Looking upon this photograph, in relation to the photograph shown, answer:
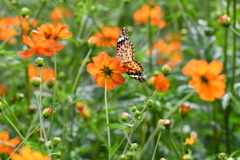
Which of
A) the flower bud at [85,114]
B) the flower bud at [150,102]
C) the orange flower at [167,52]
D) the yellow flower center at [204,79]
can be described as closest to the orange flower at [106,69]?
the flower bud at [150,102]

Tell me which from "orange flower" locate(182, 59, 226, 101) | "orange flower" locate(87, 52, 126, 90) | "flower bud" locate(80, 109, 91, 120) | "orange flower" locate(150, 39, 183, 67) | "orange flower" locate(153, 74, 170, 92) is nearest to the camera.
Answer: "orange flower" locate(182, 59, 226, 101)

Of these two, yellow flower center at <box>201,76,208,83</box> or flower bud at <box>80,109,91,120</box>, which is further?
flower bud at <box>80,109,91,120</box>

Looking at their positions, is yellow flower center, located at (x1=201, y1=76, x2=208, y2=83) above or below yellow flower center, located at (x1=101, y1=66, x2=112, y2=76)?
below

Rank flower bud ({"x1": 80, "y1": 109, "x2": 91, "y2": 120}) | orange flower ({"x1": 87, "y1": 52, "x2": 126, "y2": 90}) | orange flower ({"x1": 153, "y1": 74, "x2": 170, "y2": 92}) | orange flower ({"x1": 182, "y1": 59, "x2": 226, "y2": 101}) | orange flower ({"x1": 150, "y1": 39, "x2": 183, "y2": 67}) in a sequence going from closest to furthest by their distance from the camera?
1. orange flower ({"x1": 182, "y1": 59, "x2": 226, "y2": 101})
2. orange flower ({"x1": 87, "y1": 52, "x2": 126, "y2": 90})
3. orange flower ({"x1": 153, "y1": 74, "x2": 170, "y2": 92})
4. flower bud ({"x1": 80, "y1": 109, "x2": 91, "y2": 120})
5. orange flower ({"x1": 150, "y1": 39, "x2": 183, "y2": 67})

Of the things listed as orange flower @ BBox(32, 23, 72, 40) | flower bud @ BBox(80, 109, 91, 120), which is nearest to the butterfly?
orange flower @ BBox(32, 23, 72, 40)

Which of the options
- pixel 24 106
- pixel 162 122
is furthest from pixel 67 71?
pixel 162 122

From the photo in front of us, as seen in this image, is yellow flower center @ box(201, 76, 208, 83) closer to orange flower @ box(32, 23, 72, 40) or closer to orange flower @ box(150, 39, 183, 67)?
orange flower @ box(32, 23, 72, 40)

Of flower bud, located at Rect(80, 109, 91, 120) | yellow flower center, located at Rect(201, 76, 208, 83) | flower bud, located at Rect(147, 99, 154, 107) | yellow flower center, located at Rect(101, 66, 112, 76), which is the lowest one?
flower bud, located at Rect(80, 109, 91, 120)
